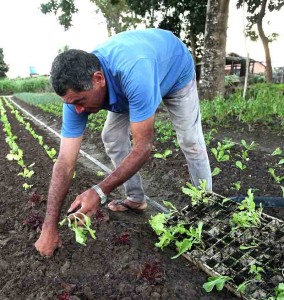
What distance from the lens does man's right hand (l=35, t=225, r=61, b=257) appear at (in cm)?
202

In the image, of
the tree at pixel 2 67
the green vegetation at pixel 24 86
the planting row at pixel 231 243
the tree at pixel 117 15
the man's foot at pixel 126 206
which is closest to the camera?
the planting row at pixel 231 243

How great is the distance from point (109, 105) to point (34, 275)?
107cm

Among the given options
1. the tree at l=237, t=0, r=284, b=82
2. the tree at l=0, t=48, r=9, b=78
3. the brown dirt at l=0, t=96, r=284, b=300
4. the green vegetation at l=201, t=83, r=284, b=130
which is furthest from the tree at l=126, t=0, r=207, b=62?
the tree at l=0, t=48, r=9, b=78

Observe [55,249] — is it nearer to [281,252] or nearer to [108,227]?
[108,227]

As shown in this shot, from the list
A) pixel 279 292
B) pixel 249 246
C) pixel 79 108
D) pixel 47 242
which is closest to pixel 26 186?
pixel 47 242

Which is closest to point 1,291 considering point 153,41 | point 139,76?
point 139,76

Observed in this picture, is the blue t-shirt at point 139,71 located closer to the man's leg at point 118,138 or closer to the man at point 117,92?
the man at point 117,92

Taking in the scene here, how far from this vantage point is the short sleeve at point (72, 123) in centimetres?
215

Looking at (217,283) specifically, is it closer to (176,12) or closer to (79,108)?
(79,108)

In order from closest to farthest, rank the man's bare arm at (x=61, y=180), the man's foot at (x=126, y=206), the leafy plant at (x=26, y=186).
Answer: the man's bare arm at (x=61, y=180) → the man's foot at (x=126, y=206) → the leafy plant at (x=26, y=186)

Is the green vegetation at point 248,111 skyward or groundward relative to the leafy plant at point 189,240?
groundward

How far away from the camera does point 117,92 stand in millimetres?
2059

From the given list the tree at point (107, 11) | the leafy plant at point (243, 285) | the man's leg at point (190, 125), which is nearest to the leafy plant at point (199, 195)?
the man's leg at point (190, 125)

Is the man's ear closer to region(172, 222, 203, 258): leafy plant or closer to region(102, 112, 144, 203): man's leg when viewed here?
region(102, 112, 144, 203): man's leg
